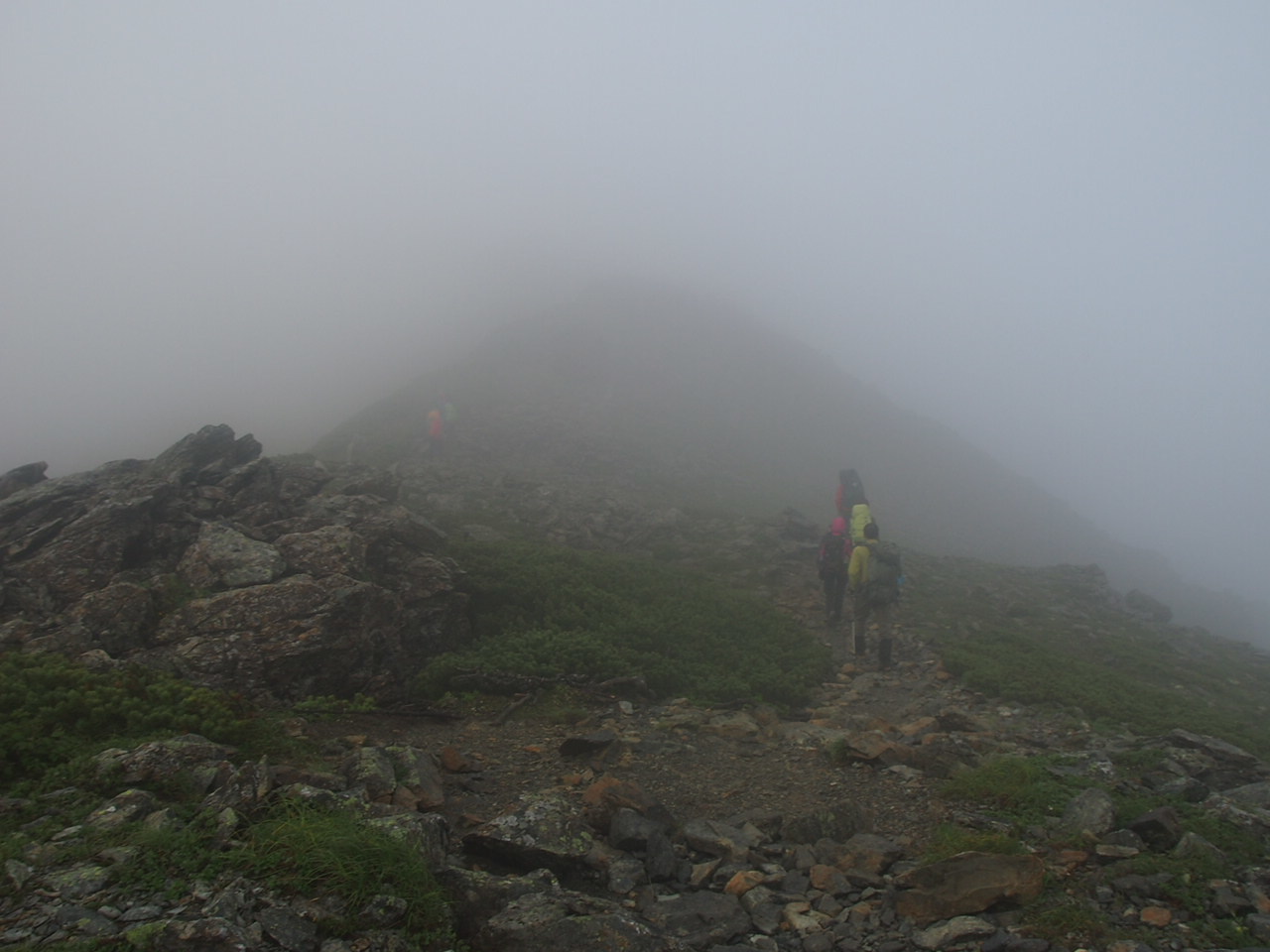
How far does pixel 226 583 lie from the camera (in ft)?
35.5

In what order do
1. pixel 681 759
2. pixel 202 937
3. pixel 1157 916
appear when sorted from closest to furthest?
pixel 202 937 < pixel 1157 916 < pixel 681 759

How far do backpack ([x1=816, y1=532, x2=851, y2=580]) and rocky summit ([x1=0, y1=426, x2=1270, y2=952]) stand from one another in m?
2.99

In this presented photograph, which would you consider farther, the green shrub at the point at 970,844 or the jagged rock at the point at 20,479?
the jagged rock at the point at 20,479

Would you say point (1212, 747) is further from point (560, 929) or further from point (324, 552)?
point (324, 552)

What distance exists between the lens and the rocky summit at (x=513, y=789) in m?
4.95

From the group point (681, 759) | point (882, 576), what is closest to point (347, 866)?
point (681, 759)

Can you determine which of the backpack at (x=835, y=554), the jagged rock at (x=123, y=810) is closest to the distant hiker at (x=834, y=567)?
the backpack at (x=835, y=554)

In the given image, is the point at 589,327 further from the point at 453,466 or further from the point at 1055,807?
the point at 1055,807

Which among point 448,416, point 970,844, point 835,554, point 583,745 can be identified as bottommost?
point 583,745

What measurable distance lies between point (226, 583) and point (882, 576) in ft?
41.2

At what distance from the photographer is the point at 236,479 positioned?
15.1m

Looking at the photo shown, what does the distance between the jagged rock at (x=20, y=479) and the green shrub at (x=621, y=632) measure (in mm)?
9243

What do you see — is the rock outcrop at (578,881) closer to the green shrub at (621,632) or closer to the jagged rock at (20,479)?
the green shrub at (621,632)

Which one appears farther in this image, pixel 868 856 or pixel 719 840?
pixel 719 840
